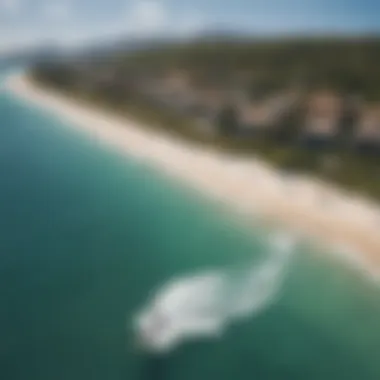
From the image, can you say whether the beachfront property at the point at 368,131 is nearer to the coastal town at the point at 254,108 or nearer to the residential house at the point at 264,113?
the coastal town at the point at 254,108

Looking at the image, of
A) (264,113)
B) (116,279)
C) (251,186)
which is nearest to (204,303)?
(116,279)

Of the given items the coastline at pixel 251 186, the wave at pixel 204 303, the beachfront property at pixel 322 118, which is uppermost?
the beachfront property at pixel 322 118

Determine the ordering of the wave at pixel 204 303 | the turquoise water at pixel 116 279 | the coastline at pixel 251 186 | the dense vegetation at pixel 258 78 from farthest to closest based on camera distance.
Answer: the coastline at pixel 251 186 < the dense vegetation at pixel 258 78 < the wave at pixel 204 303 < the turquoise water at pixel 116 279

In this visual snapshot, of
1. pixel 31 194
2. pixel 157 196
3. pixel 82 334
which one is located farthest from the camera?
pixel 157 196

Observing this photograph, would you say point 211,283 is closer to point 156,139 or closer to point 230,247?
point 230,247

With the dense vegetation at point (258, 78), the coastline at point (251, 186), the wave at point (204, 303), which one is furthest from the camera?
the coastline at point (251, 186)

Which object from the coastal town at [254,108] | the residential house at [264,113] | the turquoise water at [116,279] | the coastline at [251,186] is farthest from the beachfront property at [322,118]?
the turquoise water at [116,279]

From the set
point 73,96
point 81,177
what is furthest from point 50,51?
point 81,177
